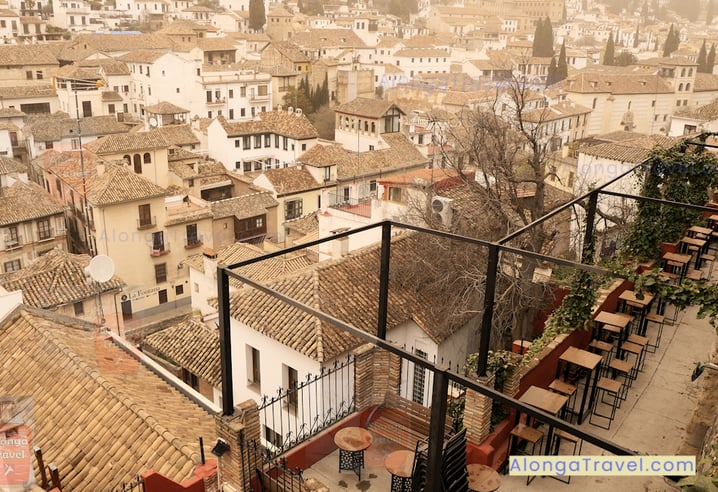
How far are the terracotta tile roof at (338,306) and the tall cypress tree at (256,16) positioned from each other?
8416 centimetres

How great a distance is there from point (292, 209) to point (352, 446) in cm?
2800

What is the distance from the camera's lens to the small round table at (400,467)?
6309mm

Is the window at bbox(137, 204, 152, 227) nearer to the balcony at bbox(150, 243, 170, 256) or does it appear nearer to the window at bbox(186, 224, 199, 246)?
the balcony at bbox(150, 243, 170, 256)

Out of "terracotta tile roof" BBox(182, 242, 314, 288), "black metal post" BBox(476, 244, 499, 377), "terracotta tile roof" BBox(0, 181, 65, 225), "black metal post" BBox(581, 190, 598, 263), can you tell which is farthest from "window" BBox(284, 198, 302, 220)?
"black metal post" BBox(476, 244, 499, 377)

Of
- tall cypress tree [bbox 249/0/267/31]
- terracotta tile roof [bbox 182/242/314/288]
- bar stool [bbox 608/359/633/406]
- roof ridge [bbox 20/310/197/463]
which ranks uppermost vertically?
tall cypress tree [bbox 249/0/267/31]

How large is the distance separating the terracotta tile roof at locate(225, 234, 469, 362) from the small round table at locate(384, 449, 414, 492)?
5.68 metres

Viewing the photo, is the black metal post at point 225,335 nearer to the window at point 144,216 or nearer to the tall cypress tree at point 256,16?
the window at point 144,216

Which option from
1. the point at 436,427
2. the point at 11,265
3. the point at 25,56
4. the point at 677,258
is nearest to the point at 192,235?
the point at 11,265

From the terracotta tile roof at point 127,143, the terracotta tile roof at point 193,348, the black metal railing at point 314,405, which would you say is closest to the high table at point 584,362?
the black metal railing at point 314,405

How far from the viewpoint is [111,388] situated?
1020cm

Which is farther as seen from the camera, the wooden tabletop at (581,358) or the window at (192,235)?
the window at (192,235)

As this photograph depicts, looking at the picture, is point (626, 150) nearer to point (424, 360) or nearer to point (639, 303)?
point (639, 303)

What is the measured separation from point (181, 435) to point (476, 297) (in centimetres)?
921

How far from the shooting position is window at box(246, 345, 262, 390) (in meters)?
14.6
